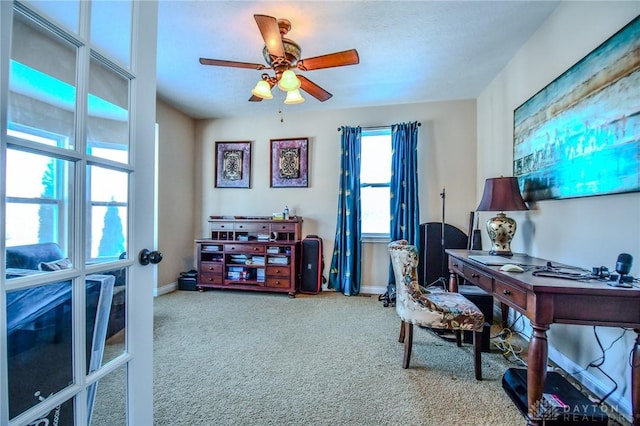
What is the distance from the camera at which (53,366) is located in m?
0.76

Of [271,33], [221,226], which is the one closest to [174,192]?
[221,226]

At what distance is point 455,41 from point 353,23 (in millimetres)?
951

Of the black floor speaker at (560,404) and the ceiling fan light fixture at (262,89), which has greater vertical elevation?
the ceiling fan light fixture at (262,89)

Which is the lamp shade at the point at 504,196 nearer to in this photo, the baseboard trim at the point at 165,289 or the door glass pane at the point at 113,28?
the door glass pane at the point at 113,28

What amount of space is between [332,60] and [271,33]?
47 cm

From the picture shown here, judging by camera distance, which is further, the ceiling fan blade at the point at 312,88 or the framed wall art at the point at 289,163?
the framed wall art at the point at 289,163

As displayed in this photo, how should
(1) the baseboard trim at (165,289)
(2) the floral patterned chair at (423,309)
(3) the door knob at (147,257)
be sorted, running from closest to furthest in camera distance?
(3) the door knob at (147,257), (2) the floral patterned chair at (423,309), (1) the baseboard trim at (165,289)

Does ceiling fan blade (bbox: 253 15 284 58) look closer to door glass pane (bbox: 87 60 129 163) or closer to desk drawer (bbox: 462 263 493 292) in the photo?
door glass pane (bbox: 87 60 129 163)

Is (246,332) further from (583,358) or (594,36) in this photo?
(594,36)

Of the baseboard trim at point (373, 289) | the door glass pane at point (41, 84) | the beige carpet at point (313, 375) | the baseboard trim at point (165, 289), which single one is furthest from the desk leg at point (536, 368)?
the baseboard trim at point (165, 289)

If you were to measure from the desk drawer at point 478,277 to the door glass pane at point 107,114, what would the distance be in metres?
1.96

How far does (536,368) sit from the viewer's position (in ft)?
4.27

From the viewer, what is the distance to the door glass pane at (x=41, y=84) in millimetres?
659

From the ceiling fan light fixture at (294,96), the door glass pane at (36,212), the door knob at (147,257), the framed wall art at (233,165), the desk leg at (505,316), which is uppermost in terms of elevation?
the ceiling fan light fixture at (294,96)
